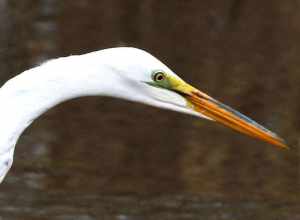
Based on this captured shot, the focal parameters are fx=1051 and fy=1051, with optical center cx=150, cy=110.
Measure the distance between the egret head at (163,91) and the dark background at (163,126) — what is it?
250cm

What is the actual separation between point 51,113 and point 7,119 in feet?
14.7

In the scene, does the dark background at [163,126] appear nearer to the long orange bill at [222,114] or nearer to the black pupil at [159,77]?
the long orange bill at [222,114]

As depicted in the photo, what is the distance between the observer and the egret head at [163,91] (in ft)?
14.4

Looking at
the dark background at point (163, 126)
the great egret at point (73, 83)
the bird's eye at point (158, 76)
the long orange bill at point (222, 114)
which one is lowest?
the great egret at point (73, 83)

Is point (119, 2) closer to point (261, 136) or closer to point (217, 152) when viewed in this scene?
point (217, 152)

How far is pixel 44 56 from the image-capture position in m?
9.84

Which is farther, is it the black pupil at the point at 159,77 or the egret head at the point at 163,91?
the black pupil at the point at 159,77

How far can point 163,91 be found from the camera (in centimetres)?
464

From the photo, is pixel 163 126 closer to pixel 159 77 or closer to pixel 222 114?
pixel 222 114

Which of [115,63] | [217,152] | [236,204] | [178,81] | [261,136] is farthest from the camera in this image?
[217,152]

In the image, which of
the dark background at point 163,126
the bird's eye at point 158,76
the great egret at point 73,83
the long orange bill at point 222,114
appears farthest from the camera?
the dark background at point 163,126

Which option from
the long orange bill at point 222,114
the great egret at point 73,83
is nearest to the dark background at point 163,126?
the long orange bill at point 222,114

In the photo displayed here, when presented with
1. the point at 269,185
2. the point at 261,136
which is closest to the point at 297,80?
the point at 269,185

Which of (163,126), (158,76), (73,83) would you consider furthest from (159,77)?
(163,126)
